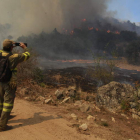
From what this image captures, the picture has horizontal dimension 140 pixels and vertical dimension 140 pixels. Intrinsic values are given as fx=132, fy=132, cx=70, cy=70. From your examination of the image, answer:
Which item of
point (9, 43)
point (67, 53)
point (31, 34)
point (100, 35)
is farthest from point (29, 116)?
point (100, 35)

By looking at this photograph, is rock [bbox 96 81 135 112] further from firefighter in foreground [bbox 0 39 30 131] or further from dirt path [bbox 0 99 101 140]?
firefighter in foreground [bbox 0 39 30 131]

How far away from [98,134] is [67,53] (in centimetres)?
4476

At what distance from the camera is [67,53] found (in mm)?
47438

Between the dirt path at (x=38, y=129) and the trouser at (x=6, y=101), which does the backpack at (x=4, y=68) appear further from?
the dirt path at (x=38, y=129)

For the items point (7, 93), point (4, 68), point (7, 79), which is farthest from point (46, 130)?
point (4, 68)

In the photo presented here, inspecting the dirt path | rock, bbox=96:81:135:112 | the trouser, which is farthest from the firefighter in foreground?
rock, bbox=96:81:135:112

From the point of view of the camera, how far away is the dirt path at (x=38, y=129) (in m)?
2.79

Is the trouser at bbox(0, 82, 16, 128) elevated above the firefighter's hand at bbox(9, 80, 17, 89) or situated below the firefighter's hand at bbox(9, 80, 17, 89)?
below

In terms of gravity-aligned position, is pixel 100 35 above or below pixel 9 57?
above

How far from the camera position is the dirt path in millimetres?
2795

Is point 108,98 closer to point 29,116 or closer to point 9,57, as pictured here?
point 29,116

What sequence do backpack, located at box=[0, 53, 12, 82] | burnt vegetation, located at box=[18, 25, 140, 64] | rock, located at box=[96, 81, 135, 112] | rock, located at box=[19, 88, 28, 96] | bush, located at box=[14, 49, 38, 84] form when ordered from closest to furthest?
backpack, located at box=[0, 53, 12, 82] → rock, located at box=[96, 81, 135, 112] → rock, located at box=[19, 88, 28, 96] → bush, located at box=[14, 49, 38, 84] → burnt vegetation, located at box=[18, 25, 140, 64]

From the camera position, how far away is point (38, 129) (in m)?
3.16

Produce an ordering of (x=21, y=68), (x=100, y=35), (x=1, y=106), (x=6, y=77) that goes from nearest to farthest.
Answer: (x=6, y=77) → (x=1, y=106) → (x=21, y=68) → (x=100, y=35)
